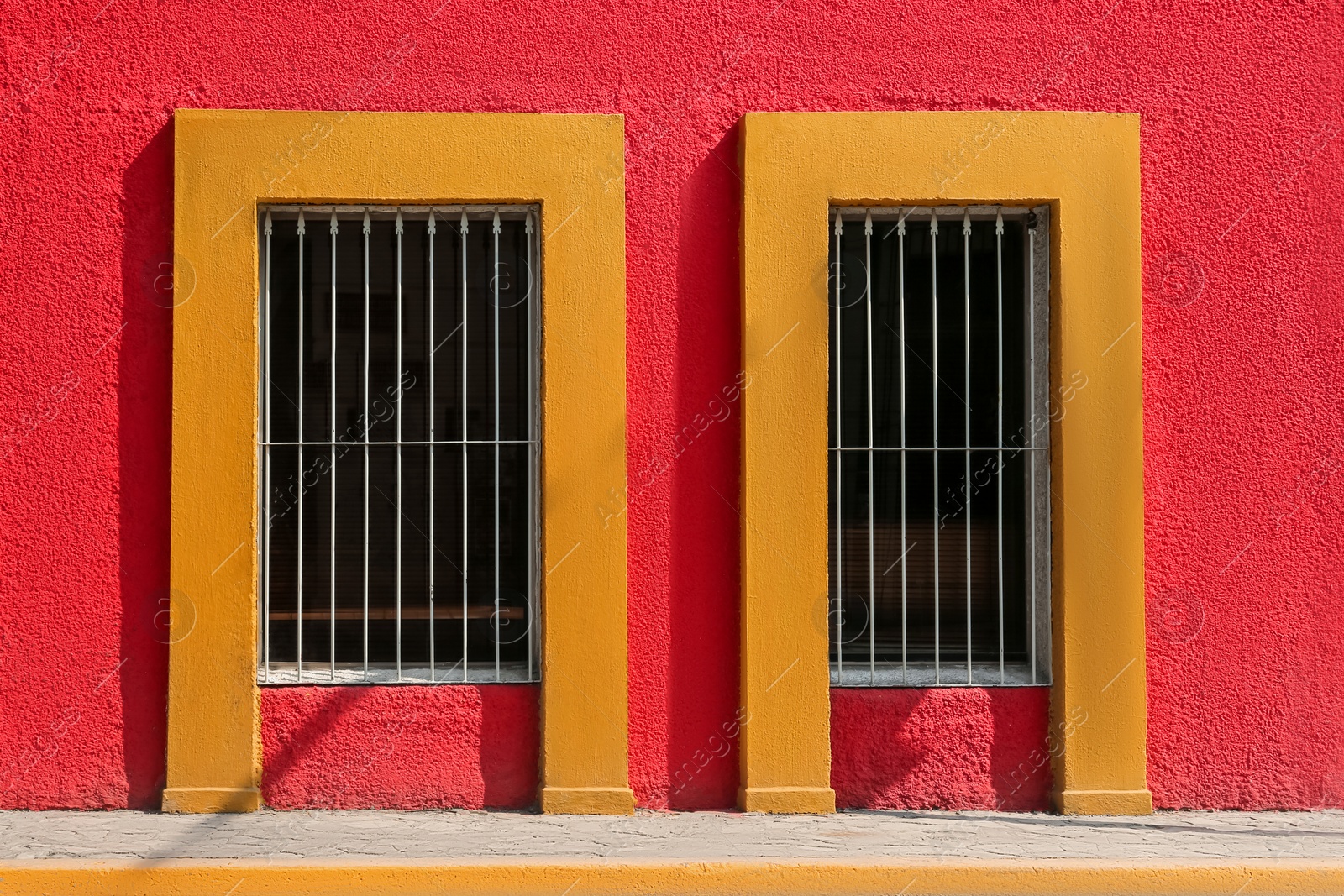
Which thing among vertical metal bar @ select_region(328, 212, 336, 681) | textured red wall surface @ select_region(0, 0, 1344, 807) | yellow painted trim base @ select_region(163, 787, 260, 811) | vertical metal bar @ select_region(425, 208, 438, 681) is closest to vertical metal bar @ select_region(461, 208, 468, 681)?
vertical metal bar @ select_region(425, 208, 438, 681)

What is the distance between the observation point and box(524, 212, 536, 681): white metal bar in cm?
526

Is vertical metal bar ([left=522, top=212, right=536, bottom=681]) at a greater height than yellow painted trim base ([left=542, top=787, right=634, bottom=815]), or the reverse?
vertical metal bar ([left=522, top=212, right=536, bottom=681])

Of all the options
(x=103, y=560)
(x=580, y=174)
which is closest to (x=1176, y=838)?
(x=580, y=174)

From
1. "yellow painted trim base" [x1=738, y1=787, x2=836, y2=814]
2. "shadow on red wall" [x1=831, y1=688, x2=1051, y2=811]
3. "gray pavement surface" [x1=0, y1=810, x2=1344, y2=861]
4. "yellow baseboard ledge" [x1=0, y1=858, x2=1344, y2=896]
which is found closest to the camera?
"yellow baseboard ledge" [x1=0, y1=858, x2=1344, y2=896]

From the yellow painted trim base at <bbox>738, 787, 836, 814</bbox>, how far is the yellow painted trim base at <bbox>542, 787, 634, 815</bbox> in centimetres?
51

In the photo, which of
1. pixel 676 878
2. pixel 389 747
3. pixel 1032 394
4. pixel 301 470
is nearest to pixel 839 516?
pixel 1032 394

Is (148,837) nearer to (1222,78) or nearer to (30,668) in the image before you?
(30,668)

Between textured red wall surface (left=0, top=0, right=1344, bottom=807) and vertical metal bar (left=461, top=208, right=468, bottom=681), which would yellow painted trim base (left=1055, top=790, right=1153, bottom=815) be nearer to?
textured red wall surface (left=0, top=0, right=1344, bottom=807)

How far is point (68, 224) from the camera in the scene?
16.7 feet

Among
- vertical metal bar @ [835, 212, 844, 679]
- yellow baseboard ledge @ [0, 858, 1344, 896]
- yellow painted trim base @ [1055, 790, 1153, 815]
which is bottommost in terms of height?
yellow baseboard ledge @ [0, 858, 1344, 896]

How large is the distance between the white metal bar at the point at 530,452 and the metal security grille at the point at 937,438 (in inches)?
50.7

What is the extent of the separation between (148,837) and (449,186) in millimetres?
2795

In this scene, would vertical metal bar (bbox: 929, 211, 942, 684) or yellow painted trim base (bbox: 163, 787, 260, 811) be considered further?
vertical metal bar (bbox: 929, 211, 942, 684)

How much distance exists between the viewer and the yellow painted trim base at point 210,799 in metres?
5.00
